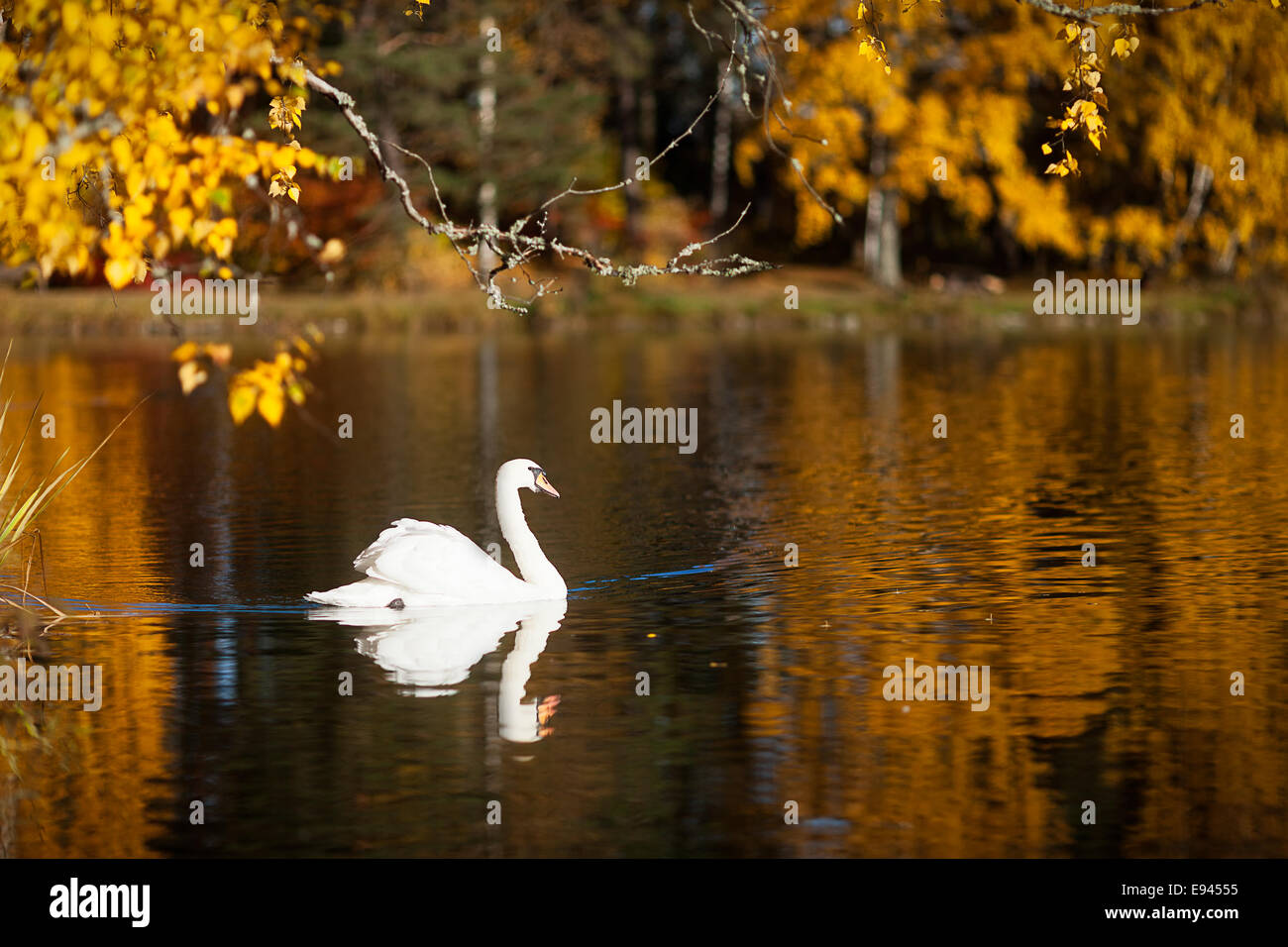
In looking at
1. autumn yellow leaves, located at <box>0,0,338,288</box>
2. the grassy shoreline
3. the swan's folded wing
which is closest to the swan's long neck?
the swan's folded wing

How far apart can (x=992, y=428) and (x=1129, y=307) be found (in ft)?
114

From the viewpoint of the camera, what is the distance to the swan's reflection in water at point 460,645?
1265cm

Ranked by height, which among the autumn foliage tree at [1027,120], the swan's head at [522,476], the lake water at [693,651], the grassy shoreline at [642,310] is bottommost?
the lake water at [693,651]

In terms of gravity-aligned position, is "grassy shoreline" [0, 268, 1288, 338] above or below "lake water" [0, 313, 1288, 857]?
above

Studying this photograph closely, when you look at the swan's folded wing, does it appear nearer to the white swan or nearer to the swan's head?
the white swan

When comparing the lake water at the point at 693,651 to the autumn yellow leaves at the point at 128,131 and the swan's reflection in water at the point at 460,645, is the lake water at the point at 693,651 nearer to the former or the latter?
the swan's reflection in water at the point at 460,645

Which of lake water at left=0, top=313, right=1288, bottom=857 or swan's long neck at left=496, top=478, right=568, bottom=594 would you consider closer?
lake water at left=0, top=313, right=1288, bottom=857

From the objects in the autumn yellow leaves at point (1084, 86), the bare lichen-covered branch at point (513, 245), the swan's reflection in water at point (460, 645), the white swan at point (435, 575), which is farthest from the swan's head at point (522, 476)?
the autumn yellow leaves at point (1084, 86)

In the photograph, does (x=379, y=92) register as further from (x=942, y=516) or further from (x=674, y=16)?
(x=942, y=516)

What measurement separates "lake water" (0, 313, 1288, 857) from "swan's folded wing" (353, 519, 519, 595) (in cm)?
32

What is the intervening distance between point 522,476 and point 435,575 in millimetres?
1881

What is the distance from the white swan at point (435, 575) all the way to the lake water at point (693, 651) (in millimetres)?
213

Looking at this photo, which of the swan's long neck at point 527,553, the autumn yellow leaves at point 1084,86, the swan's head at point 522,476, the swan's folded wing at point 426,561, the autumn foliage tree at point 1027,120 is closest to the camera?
the autumn yellow leaves at point 1084,86

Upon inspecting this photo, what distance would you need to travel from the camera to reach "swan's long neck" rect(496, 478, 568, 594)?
53.6 feet
